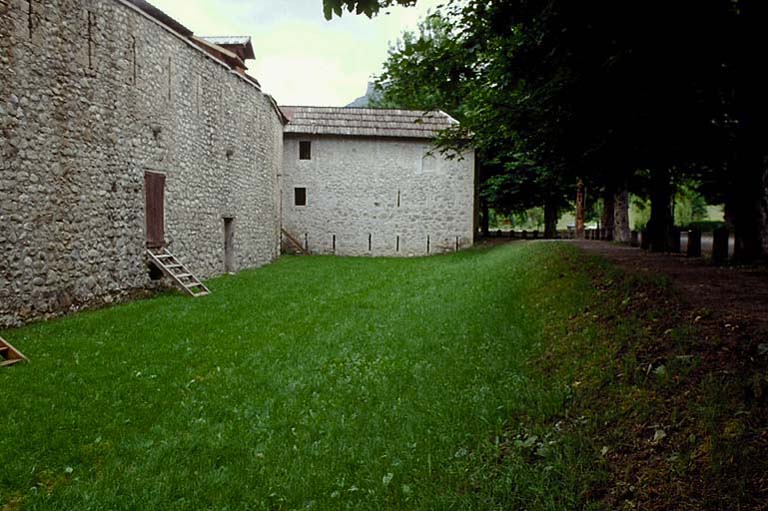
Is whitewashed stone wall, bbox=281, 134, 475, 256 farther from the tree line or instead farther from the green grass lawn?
the green grass lawn

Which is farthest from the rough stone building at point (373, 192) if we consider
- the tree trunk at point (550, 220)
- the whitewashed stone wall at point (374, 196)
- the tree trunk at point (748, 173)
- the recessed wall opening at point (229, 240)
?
the tree trunk at point (748, 173)

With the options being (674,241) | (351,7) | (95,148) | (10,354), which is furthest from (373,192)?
(351,7)

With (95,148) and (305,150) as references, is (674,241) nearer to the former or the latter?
(95,148)

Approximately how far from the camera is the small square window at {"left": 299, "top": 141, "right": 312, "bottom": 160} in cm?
2798

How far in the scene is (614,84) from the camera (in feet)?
26.9

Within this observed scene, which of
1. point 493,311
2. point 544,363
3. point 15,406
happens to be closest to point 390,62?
point 493,311

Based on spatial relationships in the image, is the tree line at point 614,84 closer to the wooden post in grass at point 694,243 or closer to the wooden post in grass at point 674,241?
the wooden post in grass at point 674,241

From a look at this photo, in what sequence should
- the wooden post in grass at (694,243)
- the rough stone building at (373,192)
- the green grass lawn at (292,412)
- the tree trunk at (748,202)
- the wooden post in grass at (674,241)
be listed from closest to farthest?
the green grass lawn at (292,412)
the tree trunk at (748,202)
the wooden post in grass at (694,243)
the wooden post in grass at (674,241)
the rough stone building at (373,192)

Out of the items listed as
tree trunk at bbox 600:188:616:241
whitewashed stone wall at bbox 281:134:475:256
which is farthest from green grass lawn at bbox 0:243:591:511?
whitewashed stone wall at bbox 281:134:475:256

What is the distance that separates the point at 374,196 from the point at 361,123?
11.7 ft

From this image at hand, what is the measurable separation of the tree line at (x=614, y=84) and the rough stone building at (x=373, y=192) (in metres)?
12.6

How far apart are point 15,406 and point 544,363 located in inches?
198

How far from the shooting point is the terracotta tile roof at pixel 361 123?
90.8ft

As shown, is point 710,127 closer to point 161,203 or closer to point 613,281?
point 613,281
